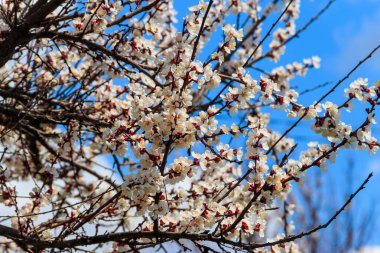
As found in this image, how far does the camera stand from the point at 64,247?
10.2 ft

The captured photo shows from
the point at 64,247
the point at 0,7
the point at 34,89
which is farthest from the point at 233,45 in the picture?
the point at 34,89

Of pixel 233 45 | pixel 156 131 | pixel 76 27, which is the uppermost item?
pixel 76 27

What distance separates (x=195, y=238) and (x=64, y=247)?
84 centimetres

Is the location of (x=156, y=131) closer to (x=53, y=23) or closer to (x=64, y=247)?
(x=64, y=247)

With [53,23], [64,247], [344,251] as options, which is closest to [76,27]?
[53,23]

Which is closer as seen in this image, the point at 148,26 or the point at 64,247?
the point at 64,247

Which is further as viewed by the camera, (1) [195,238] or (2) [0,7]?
(2) [0,7]

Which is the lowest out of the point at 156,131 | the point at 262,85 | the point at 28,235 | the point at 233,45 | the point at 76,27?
the point at 28,235

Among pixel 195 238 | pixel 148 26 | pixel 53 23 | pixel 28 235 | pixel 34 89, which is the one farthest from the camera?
pixel 34 89

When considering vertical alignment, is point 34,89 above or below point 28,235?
above

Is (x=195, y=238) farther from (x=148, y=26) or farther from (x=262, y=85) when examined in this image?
(x=148, y=26)

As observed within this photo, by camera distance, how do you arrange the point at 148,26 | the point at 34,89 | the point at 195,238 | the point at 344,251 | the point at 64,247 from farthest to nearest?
the point at 344,251, the point at 34,89, the point at 148,26, the point at 64,247, the point at 195,238

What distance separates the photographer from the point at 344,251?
10.4 metres

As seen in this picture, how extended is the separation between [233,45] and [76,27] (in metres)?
1.37
